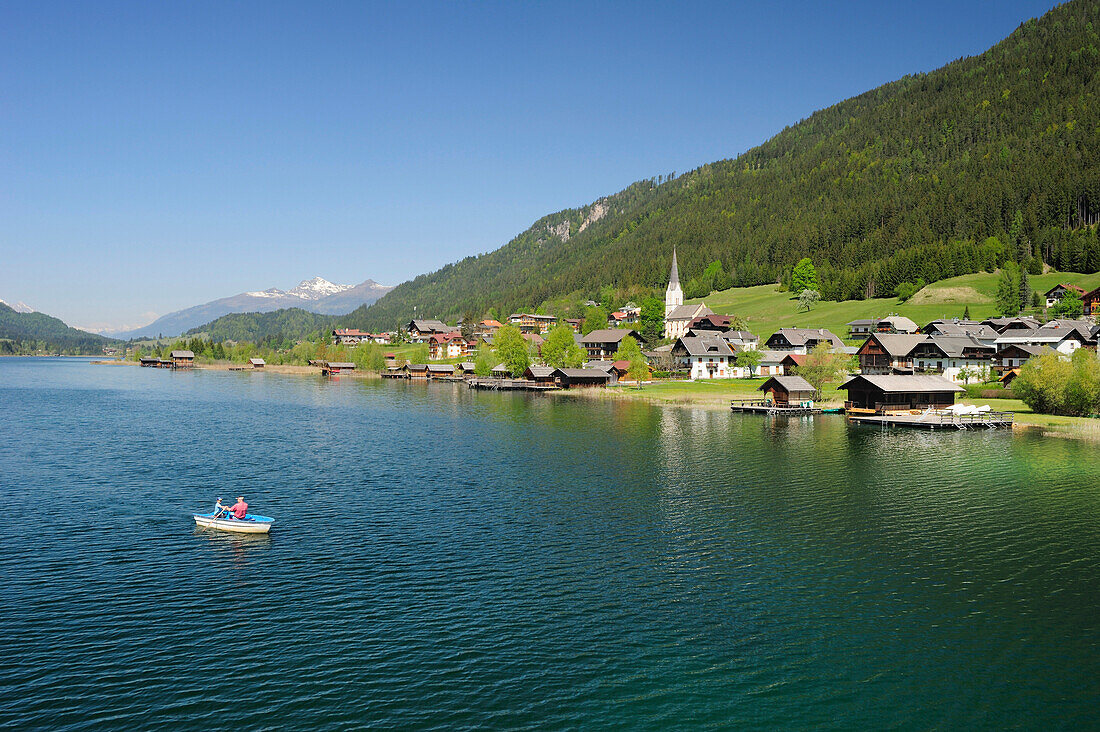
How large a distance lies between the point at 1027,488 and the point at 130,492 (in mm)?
66331

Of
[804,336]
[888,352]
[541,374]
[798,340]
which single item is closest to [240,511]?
[541,374]

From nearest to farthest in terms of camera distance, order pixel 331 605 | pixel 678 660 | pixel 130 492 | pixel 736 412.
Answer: pixel 678 660 → pixel 331 605 → pixel 130 492 → pixel 736 412

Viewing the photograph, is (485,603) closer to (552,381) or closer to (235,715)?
(235,715)

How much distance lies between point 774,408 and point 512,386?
73.6 m

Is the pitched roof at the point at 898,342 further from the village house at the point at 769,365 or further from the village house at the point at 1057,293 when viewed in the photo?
the village house at the point at 1057,293

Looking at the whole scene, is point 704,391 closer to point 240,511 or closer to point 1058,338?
point 1058,338

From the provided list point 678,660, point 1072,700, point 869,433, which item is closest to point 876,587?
point 1072,700

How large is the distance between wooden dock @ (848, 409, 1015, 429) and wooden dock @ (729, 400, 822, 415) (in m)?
11.4

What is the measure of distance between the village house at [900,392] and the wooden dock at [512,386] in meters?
73.0

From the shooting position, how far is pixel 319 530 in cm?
4069

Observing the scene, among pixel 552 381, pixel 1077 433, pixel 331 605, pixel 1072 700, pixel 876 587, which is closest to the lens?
pixel 1072 700

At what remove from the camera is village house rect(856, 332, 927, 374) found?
5335 inches

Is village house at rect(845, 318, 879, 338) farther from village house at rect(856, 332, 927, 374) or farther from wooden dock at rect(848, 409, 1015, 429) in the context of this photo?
wooden dock at rect(848, 409, 1015, 429)

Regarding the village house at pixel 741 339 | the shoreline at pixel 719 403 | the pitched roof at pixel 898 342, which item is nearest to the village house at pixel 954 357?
the pitched roof at pixel 898 342
